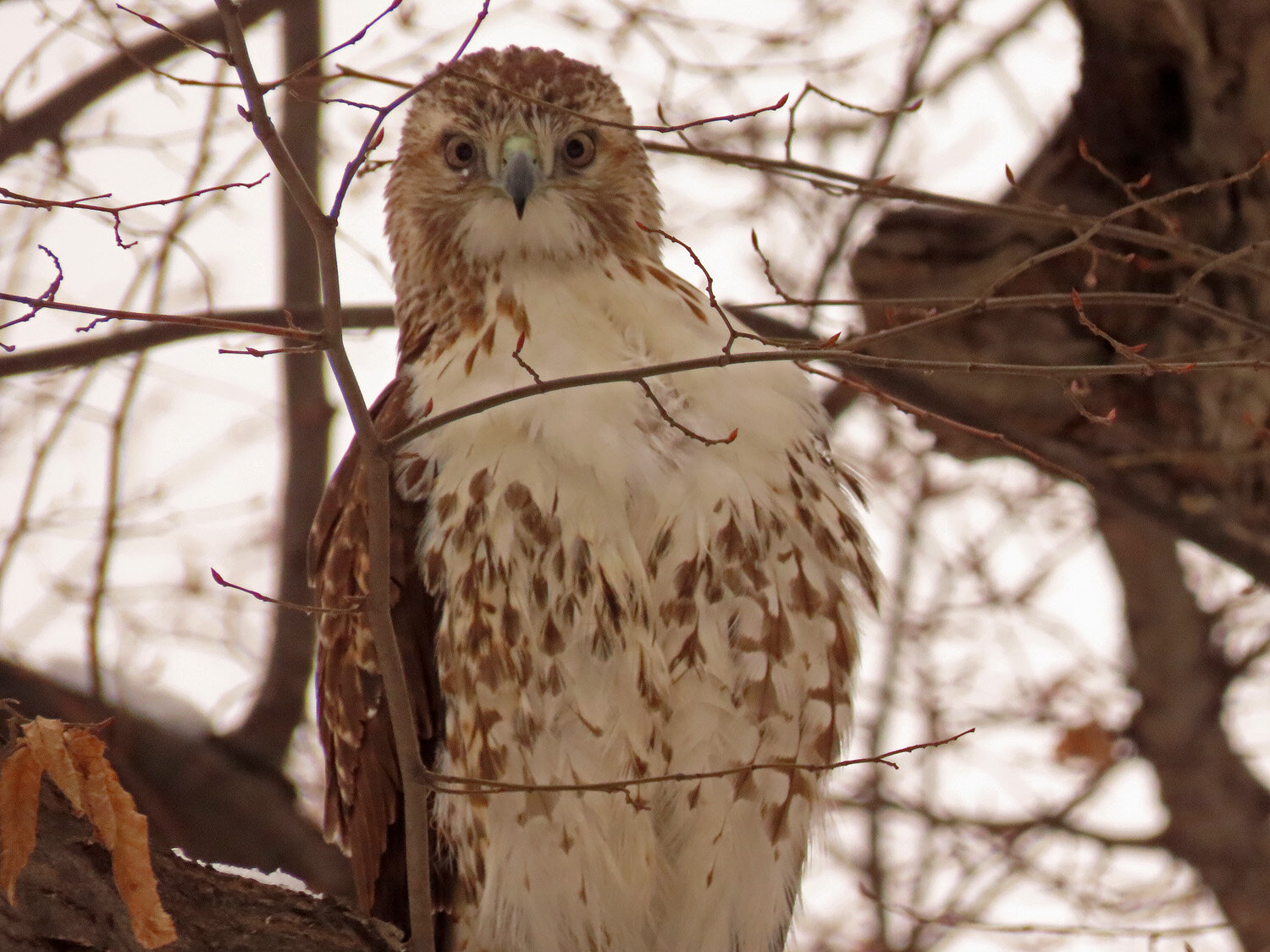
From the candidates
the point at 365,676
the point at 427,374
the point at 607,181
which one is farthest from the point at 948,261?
the point at 365,676

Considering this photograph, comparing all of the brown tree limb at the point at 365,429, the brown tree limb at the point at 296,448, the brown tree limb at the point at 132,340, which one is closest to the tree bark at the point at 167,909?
the brown tree limb at the point at 365,429

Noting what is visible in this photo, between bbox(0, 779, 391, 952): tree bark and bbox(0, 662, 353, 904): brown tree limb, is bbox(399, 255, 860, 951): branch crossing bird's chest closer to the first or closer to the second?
bbox(0, 779, 391, 952): tree bark

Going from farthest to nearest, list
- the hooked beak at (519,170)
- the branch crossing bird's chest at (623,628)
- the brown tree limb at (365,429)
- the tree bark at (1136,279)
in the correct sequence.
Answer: the tree bark at (1136,279), the hooked beak at (519,170), the branch crossing bird's chest at (623,628), the brown tree limb at (365,429)

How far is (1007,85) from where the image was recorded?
6.78 metres

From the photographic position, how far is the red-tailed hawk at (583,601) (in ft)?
11.3

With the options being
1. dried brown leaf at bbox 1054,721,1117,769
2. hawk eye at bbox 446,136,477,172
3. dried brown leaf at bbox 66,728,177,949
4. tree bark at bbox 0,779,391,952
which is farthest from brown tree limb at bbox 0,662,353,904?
dried brown leaf at bbox 1054,721,1117,769

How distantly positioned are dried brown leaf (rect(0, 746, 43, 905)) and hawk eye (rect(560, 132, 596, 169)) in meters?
2.16

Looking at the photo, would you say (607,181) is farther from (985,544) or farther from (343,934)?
(985,544)

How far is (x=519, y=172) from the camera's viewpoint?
3.85 metres

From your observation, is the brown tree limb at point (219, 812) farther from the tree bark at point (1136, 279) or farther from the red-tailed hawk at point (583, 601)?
the tree bark at point (1136, 279)

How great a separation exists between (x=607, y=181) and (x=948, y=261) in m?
1.43

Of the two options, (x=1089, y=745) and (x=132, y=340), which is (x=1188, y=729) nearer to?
(x=1089, y=745)

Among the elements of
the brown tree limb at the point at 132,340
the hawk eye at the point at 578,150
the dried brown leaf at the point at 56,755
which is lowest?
the dried brown leaf at the point at 56,755

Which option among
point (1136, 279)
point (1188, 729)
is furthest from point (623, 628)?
point (1188, 729)
